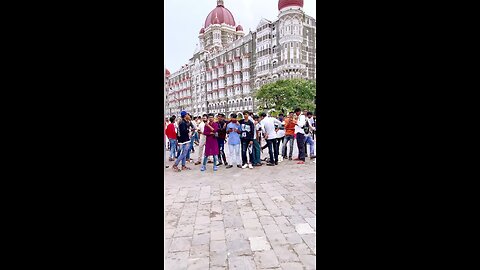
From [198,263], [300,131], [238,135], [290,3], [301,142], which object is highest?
[290,3]

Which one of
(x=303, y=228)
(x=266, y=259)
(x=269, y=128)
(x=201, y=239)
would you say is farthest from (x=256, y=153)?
(x=266, y=259)

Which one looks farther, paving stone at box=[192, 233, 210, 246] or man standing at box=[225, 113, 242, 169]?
man standing at box=[225, 113, 242, 169]

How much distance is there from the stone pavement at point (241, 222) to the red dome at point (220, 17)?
61.9 meters

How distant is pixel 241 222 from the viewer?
3801 mm

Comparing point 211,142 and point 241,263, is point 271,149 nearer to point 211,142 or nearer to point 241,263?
point 211,142

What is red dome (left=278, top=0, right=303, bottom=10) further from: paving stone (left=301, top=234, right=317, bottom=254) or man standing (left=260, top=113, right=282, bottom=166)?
paving stone (left=301, top=234, right=317, bottom=254)

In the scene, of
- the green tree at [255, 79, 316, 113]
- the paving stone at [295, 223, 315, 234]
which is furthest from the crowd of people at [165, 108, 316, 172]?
the green tree at [255, 79, 316, 113]

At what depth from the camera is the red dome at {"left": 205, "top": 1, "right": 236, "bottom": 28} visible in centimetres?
6225

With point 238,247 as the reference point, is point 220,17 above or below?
above

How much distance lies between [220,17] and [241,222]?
65167 millimetres

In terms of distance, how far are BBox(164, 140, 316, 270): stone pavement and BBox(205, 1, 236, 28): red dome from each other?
2436 inches
